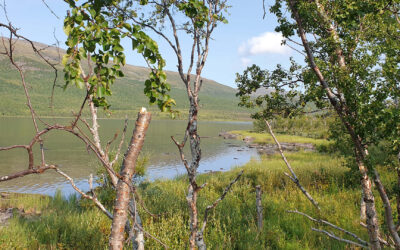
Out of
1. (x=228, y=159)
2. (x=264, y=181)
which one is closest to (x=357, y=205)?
(x=264, y=181)

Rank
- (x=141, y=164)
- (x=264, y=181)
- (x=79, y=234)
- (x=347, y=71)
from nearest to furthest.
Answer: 1. (x=347, y=71)
2. (x=79, y=234)
3. (x=264, y=181)
4. (x=141, y=164)

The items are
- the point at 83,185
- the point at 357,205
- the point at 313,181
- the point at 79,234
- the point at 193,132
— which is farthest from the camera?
the point at 83,185

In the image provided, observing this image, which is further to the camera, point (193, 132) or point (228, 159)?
point (228, 159)

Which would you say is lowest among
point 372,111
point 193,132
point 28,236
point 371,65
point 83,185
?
point 83,185

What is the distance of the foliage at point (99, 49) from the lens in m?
1.98

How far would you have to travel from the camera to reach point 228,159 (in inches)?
1534

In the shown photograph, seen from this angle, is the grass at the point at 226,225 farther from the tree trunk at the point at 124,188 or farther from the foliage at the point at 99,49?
the foliage at the point at 99,49

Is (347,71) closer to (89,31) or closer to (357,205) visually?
(89,31)

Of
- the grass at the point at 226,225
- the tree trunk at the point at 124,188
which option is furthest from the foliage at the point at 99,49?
the grass at the point at 226,225

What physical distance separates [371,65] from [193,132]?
2.98 metres

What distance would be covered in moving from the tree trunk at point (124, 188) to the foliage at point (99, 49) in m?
0.48

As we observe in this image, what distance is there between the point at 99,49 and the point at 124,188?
1.33 meters

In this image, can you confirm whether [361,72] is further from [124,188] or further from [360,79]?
[124,188]

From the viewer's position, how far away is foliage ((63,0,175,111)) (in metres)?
1.98
